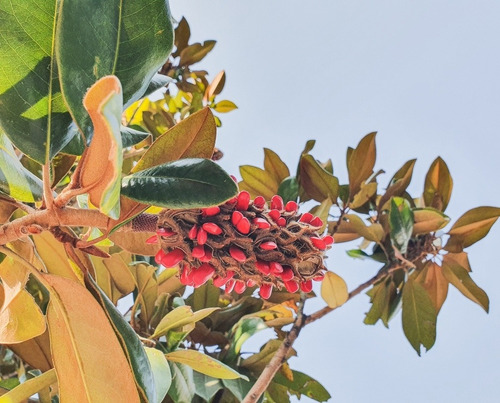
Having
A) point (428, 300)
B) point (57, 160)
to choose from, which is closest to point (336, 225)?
point (428, 300)

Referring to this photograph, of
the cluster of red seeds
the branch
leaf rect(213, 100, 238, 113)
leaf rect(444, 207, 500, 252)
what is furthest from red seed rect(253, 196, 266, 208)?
leaf rect(213, 100, 238, 113)

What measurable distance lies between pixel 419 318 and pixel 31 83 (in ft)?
5.95

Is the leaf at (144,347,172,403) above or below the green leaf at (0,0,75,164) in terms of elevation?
below

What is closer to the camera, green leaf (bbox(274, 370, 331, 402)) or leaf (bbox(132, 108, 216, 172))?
leaf (bbox(132, 108, 216, 172))

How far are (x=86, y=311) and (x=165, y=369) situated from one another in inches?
13.5

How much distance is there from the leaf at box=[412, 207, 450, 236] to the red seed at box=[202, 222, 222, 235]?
151 centimetres

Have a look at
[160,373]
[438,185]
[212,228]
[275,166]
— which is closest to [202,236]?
[212,228]

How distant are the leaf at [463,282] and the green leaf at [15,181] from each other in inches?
72.9

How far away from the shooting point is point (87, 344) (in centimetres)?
89

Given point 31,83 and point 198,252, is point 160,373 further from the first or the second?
point 31,83

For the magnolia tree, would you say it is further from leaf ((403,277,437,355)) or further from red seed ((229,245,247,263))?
leaf ((403,277,437,355))

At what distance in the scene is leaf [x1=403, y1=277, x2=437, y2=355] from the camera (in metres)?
2.23

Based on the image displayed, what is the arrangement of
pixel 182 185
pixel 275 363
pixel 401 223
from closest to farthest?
pixel 182 185, pixel 275 363, pixel 401 223

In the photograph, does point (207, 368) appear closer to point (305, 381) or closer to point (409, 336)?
point (305, 381)
